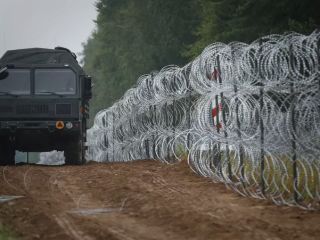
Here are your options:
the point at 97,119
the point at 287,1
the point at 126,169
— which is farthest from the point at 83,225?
the point at 97,119

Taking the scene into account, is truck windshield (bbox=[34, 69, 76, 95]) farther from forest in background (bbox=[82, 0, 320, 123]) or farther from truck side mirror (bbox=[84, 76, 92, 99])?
forest in background (bbox=[82, 0, 320, 123])

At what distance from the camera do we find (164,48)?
46.3 meters

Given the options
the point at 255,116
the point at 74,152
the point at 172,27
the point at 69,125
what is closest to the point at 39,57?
the point at 69,125

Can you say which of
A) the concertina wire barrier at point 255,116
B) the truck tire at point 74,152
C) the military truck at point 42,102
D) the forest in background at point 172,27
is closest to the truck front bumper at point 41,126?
the military truck at point 42,102

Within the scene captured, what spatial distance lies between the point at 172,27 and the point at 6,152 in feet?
92.4

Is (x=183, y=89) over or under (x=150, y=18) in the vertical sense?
under

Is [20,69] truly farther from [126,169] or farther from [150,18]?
[150,18]

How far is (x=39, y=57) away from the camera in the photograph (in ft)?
60.0

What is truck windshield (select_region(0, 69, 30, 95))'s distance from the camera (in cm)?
1730

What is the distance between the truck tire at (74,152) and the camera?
59.3 feet

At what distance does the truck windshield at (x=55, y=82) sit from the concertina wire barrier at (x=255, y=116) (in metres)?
2.65

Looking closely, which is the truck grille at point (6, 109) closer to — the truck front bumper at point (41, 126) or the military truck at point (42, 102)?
the military truck at point (42, 102)

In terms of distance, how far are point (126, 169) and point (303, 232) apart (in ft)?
24.9

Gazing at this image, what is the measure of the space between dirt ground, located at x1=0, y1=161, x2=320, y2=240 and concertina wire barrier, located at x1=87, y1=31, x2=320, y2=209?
46 centimetres
